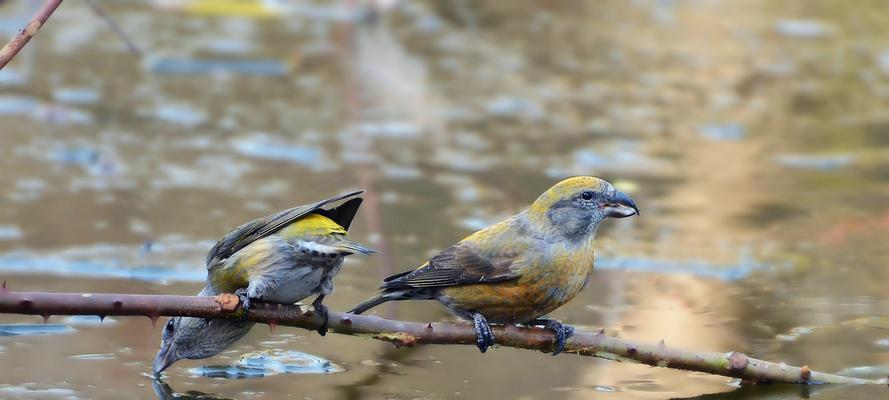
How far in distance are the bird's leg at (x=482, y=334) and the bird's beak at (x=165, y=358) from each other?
118 cm

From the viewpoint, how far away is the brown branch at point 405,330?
13.2 ft

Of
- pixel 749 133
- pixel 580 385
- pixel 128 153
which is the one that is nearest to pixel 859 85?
pixel 749 133

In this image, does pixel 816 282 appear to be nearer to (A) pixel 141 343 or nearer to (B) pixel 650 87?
(A) pixel 141 343

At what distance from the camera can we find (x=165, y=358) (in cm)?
495

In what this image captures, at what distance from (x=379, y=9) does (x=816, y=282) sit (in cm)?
695

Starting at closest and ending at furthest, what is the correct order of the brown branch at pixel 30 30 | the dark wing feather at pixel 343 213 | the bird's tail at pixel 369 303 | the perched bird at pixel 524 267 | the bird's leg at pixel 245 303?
the brown branch at pixel 30 30 < the bird's leg at pixel 245 303 < the dark wing feather at pixel 343 213 < the perched bird at pixel 524 267 < the bird's tail at pixel 369 303

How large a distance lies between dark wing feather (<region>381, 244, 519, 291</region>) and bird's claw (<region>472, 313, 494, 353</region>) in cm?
17

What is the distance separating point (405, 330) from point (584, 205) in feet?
3.71

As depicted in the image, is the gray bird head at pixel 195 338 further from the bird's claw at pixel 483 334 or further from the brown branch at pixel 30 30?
the brown branch at pixel 30 30

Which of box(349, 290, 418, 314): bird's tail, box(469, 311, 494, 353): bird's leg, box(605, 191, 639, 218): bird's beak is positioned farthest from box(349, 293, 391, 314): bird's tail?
box(605, 191, 639, 218): bird's beak

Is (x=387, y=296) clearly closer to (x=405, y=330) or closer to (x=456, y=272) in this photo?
(x=456, y=272)

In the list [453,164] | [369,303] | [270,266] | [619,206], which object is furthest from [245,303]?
[453,164]

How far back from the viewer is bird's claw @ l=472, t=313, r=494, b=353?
16.0ft

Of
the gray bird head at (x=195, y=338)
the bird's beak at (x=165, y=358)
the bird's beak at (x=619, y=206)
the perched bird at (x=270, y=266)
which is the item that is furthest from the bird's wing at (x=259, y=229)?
the bird's beak at (x=619, y=206)
